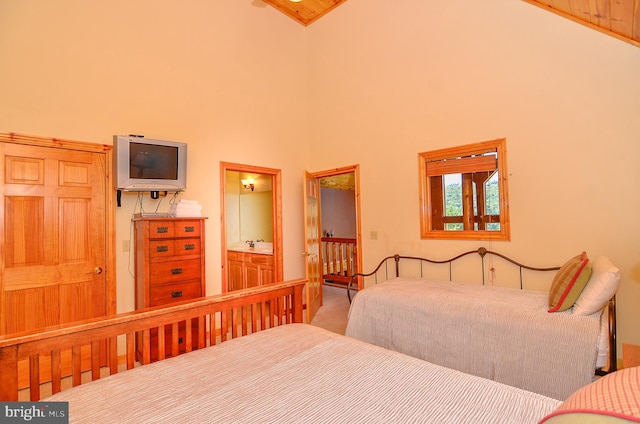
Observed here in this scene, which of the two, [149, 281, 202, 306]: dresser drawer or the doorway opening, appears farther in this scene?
the doorway opening

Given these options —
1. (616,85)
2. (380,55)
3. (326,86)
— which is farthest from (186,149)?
(616,85)

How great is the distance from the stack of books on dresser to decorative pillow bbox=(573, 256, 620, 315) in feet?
10.8

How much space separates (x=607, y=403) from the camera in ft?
1.72

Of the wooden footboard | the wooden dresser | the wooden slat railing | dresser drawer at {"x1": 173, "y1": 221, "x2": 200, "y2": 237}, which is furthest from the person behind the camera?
the wooden slat railing

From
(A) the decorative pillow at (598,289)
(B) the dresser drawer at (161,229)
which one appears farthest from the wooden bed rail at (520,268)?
(B) the dresser drawer at (161,229)

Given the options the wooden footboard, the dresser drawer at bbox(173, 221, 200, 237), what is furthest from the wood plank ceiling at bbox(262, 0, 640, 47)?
the dresser drawer at bbox(173, 221, 200, 237)

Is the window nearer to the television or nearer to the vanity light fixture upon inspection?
the television

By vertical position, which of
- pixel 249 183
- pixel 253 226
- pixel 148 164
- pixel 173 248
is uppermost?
pixel 249 183

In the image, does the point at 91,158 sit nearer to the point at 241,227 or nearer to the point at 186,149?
the point at 186,149

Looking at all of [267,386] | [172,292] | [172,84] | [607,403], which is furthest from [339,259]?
[607,403]

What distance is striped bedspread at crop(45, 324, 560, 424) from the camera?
100 centimetres

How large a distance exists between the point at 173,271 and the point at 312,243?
6.79 ft

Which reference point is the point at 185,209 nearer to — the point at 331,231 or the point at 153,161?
the point at 153,161

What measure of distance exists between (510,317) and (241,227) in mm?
4543
